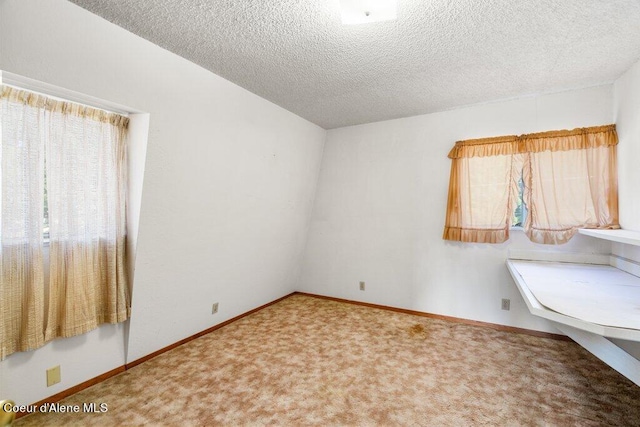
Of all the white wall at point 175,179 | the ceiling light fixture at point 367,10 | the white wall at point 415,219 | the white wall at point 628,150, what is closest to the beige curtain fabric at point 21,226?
the white wall at point 175,179

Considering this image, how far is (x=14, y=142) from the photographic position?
1601mm

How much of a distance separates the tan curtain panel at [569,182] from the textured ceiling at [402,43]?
0.50 meters

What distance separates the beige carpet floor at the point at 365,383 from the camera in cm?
178

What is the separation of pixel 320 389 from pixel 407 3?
2540mm

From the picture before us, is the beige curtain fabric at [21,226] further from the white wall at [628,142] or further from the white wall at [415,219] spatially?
the white wall at [628,142]

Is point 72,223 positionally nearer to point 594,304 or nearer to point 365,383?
point 365,383

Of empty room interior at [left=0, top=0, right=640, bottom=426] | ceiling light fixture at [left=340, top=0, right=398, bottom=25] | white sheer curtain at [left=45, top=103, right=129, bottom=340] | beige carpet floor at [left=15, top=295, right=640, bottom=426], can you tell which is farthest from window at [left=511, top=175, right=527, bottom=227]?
white sheer curtain at [left=45, top=103, right=129, bottom=340]

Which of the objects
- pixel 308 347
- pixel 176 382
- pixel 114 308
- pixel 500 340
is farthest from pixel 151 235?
pixel 500 340

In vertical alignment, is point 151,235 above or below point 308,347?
above

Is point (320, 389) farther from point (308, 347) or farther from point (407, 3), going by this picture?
point (407, 3)

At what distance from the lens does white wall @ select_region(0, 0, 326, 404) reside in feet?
5.35

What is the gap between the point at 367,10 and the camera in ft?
5.01

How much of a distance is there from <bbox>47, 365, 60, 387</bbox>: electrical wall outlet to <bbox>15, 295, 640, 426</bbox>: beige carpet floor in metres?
0.16

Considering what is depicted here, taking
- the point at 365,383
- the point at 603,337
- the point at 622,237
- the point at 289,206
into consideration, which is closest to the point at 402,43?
the point at 622,237
